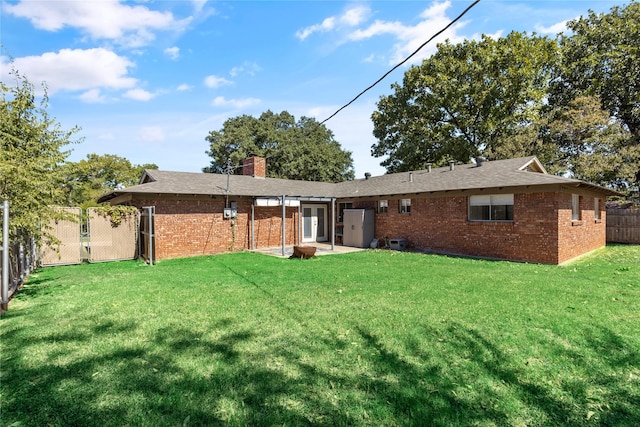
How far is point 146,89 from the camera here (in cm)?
1102

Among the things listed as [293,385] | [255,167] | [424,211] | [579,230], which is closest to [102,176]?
[255,167]

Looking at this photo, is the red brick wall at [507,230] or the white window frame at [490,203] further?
the white window frame at [490,203]

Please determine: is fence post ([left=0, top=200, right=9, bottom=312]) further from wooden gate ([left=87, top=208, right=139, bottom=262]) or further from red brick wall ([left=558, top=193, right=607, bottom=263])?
red brick wall ([left=558, top=193, right=607, bottom=263])

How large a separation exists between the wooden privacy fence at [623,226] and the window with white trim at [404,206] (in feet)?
37.0

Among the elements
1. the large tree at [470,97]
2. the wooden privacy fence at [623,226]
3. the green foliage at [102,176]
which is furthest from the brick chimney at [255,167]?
the green foliage at [102,176]

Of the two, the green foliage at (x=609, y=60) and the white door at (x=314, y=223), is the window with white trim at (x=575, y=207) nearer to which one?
the white door at (x=314, y=223)

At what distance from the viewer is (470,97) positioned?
24.2 m

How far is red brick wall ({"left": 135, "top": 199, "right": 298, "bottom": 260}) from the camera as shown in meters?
13.4

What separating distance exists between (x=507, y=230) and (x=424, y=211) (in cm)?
349

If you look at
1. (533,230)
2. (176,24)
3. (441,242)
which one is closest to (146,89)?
(176,24)

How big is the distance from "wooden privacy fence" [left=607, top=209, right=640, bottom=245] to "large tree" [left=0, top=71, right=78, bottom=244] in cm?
2335

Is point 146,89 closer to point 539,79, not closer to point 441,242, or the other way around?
point 441,242

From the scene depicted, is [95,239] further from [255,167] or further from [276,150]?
[276,150]

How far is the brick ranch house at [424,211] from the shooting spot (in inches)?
453
